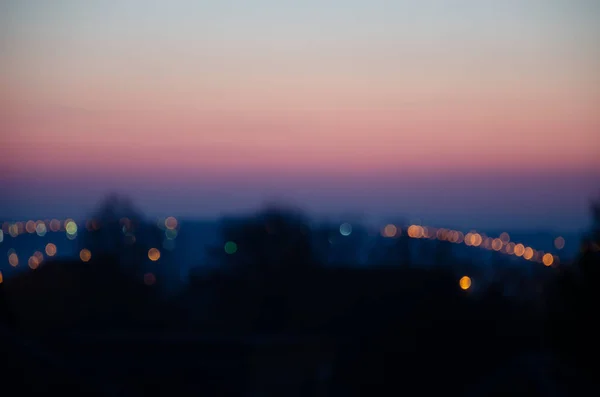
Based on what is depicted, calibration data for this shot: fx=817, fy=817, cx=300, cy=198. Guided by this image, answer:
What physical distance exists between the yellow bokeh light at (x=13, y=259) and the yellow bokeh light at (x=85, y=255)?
158 cm

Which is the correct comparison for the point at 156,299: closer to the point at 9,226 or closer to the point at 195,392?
the point at 9,226

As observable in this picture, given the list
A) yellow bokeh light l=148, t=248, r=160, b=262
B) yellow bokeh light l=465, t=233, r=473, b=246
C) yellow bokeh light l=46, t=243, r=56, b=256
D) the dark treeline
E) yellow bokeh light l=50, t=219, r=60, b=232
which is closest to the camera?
the dark treeline

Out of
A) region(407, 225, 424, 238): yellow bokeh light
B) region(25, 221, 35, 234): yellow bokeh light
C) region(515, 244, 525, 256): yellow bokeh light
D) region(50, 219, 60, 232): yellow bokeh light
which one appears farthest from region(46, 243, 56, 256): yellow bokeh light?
region(515, 244, 525, 256): yellow bokeh light

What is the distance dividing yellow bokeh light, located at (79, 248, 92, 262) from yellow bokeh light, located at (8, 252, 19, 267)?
5.19 feet

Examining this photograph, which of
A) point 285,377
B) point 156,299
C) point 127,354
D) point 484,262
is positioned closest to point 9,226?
point 156,299

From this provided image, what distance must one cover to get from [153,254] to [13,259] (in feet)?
22.2

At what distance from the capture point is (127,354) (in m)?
10.8

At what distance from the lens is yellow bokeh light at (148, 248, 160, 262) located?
2589 centimetres

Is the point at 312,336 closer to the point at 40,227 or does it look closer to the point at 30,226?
the point at 30,226

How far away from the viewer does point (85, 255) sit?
72.1 ft

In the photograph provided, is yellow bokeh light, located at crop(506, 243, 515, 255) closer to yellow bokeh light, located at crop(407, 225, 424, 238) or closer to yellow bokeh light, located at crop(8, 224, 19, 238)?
yellow bokeh light, located at crop(407, 225, 424, 238)

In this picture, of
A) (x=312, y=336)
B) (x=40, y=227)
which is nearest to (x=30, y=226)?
(x=40, y=227)

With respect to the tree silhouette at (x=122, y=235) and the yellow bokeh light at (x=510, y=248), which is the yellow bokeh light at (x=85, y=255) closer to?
the tree silhouette at (x=122, y=235)

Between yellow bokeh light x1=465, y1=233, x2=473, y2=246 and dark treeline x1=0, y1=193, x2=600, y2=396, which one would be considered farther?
yellow bokeh light x1=465, y1=233, x2=473, y2=246
